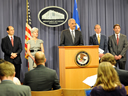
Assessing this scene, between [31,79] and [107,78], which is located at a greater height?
[107,78]

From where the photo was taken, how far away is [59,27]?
25.2 ft

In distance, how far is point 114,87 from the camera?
2.24 meters

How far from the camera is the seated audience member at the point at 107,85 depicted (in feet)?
7.33

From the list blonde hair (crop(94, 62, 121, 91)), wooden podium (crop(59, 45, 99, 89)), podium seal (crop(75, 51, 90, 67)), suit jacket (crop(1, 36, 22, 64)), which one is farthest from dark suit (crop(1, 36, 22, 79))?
blonde hair (crop(94, 62, 121, 91))

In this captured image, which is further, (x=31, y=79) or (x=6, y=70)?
(x=31, y=79)

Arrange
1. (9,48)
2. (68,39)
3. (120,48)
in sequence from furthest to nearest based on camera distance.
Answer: (120,48) < (9,48) < (68,39)

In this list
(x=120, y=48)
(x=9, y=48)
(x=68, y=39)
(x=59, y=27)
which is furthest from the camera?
(x=59, y=27)

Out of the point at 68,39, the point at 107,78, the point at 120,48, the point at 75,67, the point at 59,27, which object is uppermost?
the point at 59,27

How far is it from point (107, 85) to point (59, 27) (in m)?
5.58

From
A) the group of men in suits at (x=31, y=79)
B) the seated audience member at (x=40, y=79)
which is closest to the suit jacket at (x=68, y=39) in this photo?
the group of men in suits at (x=31, y=79)

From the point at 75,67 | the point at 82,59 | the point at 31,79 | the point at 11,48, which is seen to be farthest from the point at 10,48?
the point at 31,79

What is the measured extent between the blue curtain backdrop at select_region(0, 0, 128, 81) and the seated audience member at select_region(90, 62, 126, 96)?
5446mm

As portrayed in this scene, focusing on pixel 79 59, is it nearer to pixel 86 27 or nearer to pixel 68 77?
pixel 68 77

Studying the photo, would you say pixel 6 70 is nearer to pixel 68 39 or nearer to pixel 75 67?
pixel 75 67
